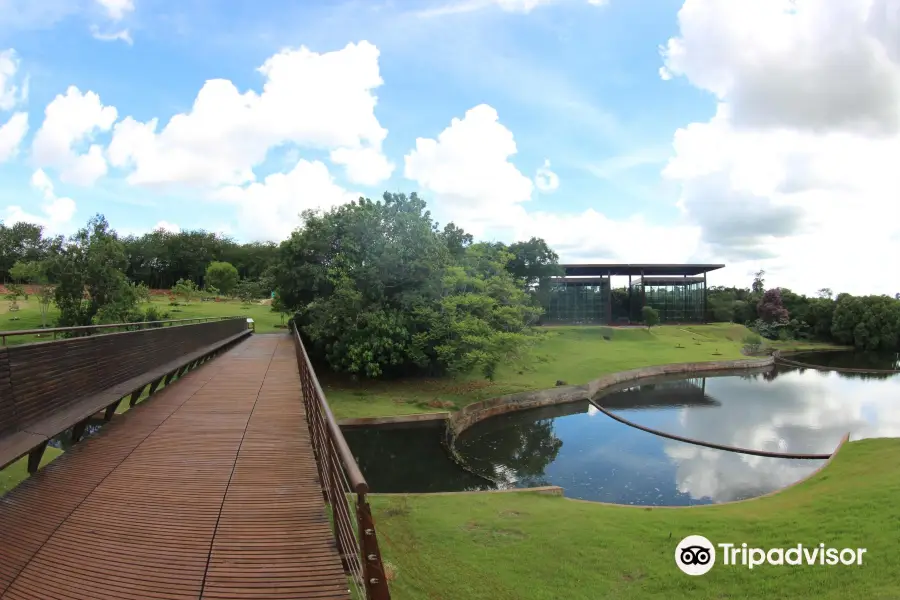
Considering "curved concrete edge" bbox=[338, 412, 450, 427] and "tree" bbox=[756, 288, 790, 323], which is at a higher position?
"tree" bbox=[756, 288, 790, 323]

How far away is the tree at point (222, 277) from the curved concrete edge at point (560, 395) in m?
43.3

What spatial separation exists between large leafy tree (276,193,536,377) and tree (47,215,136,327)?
900 cm

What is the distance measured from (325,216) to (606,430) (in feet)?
55.0

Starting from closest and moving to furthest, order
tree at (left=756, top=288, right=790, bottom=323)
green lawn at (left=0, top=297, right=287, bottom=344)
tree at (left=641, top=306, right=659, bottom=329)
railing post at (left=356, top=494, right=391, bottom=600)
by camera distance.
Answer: railing post at (left=356, top=494, right=391, bottom=600) → green lawn at (left=0, top=297, right=287, bottom=344) → tree at (left=641, top=306, right=659, bottom=329) → tree at (left=756, top=288, right=790, bottom=323)

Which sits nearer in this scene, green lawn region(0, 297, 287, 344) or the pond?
the pond

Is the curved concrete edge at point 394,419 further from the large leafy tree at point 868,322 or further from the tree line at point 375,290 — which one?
the large leafy tree at point 868,322

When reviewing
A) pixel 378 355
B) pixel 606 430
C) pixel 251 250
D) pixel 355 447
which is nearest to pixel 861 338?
pixel 606 430

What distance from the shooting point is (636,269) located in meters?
54.2

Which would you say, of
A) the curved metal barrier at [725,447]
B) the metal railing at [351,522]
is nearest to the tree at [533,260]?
the curved metal barrier at [725,447]

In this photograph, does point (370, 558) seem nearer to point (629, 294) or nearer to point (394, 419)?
point (394, 419)

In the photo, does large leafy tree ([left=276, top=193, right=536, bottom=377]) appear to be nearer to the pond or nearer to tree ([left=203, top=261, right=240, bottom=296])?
the pond

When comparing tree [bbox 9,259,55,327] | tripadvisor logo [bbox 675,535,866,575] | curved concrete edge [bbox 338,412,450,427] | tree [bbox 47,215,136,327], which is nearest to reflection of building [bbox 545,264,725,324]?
curved concrete edge [bbox 338,412,450,427]

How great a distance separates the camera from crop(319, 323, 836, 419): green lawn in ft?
63.4

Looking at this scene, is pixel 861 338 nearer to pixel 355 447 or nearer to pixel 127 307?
pixel 355 447
